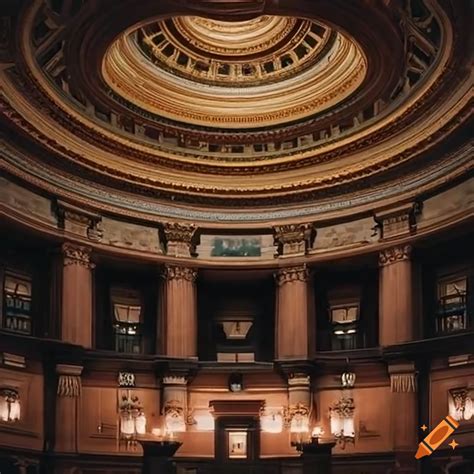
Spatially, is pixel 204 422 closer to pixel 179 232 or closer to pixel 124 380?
pixel 124 380

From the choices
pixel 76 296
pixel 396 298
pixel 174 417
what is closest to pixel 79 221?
pixel 76 296

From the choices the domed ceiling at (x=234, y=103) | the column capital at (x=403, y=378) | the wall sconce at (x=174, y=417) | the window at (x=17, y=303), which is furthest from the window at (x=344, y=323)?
the window at (x=17, y=303)

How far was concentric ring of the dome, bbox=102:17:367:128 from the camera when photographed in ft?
103

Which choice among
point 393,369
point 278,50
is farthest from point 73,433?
point 278,50

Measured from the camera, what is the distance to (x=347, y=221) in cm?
3247

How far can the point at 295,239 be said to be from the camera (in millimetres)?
33188

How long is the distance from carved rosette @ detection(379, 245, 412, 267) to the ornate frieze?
30.7ft

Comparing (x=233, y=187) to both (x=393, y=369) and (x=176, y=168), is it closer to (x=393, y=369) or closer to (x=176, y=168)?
(x=176, y=168)

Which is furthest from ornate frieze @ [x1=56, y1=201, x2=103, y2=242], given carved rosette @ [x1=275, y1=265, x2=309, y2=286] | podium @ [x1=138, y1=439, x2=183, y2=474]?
podium @ [x1=138, y1=439, x2=183, y2=474]

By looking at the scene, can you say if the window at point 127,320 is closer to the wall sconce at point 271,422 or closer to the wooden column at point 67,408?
the wooden column at point 67,408

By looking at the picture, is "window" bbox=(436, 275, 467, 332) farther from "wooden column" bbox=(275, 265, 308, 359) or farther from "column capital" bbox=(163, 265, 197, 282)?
"column capital" bbox=(163, 265, 197, 282)

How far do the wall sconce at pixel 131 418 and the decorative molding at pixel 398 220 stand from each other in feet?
32.2

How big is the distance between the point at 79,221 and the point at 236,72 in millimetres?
8236

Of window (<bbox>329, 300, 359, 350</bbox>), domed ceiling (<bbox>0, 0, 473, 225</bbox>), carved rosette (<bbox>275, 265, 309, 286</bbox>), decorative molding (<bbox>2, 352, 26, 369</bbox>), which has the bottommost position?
decorative molding (<bbox>2, 352, 26, 369</bbox>)
